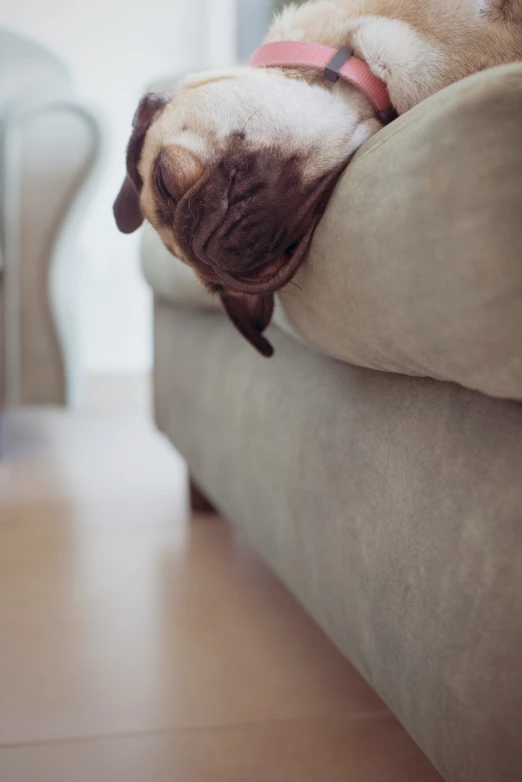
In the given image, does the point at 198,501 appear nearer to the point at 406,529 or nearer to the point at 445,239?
the point at 406,529

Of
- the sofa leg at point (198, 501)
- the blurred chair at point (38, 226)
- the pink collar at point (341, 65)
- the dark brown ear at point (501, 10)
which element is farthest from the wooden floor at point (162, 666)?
the dark brown ear at point (501, 10)

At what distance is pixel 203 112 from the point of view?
958 millimetres

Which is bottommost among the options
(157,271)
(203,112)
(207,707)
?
(207,707)

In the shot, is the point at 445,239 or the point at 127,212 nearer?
the point at 445,239

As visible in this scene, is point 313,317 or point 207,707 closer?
point 313,317

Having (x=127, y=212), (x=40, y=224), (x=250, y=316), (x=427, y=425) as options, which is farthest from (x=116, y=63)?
(x=427, y=425)

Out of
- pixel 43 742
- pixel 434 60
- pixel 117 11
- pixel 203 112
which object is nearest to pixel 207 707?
pixel 43 742

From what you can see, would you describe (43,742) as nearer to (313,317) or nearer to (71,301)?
(313,317)

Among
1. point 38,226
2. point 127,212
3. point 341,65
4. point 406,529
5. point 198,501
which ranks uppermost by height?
point 341,65

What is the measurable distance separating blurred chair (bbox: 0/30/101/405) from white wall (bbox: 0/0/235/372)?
157 centimetres

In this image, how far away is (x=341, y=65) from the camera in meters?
0.97

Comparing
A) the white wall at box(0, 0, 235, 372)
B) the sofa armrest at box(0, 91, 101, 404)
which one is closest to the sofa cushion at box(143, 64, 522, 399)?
the sofa armrest at box(0, 91, 101, 404)

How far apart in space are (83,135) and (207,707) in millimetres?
1728

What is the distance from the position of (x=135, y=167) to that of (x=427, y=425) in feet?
1.95
